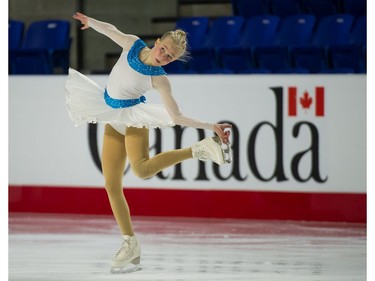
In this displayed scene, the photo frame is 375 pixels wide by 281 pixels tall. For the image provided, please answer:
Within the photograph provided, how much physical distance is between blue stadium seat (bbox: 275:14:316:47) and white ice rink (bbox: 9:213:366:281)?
2.48 meters

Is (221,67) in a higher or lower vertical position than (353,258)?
higher

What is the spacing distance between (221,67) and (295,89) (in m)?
1.95

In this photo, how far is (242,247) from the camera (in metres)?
6.77

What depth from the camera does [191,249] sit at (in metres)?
6.62

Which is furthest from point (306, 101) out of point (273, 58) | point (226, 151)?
point (226, 151)

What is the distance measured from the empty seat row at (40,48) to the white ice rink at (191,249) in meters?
2.30

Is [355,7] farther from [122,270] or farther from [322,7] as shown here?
[122,270]

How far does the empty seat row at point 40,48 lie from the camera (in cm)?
1029

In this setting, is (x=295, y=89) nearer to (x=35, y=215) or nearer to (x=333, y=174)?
(x=333, y=174)

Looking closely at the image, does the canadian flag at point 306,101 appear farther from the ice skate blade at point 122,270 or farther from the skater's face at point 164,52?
the skater's face at point 164,52

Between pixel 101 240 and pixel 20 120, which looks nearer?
pixel 101 240

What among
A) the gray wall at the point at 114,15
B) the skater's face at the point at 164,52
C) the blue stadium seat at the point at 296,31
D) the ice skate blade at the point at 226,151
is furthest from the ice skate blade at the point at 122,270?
the gray wall at the point at 114,15

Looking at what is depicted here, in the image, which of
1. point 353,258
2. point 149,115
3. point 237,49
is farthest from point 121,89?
point 237,49

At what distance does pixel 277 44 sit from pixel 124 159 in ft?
16.8
